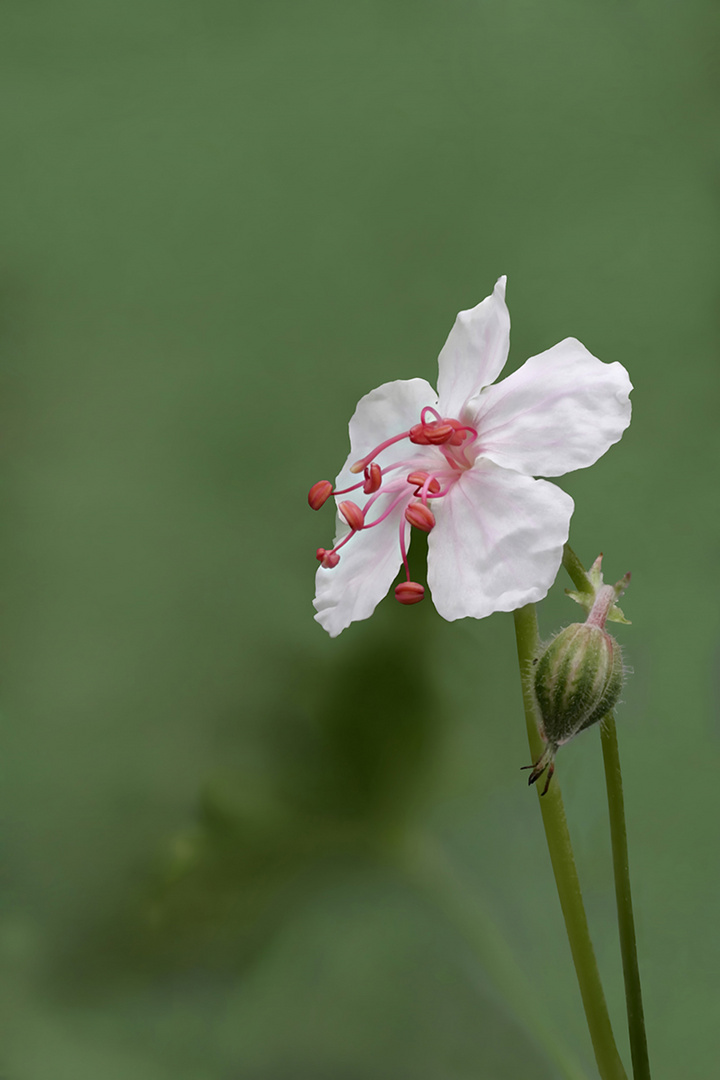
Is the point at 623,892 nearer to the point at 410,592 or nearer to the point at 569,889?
the point at 569,889

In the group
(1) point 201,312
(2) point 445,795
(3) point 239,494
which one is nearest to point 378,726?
(2) point 445,795

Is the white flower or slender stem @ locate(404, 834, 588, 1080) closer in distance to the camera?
the white flower

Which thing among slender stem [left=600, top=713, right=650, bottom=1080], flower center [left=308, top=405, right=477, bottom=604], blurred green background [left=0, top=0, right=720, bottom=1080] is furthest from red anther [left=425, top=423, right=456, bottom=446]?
blurred green background [left=0, top=0, right=720, bottom=1080]

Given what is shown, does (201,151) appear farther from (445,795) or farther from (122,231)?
(445,795)

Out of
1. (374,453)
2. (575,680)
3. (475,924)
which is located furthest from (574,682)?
(475,924)

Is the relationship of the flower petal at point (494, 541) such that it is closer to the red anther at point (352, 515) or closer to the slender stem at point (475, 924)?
the red anther at point (352, 515)

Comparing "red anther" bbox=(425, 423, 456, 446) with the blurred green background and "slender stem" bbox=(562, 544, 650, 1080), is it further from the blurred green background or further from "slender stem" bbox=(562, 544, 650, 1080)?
the blurred green background
